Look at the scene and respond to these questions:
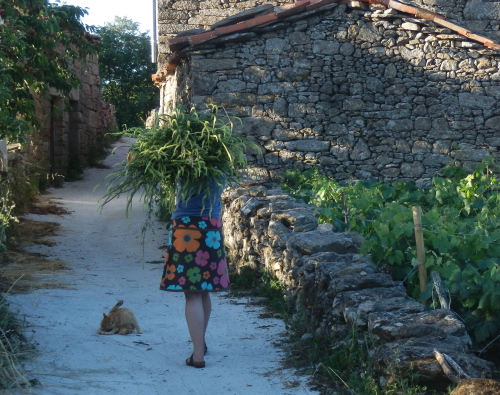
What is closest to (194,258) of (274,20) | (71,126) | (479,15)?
(274,20)

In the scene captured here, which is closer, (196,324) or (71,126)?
(196,324)

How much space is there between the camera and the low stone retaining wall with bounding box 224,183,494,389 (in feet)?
11.3

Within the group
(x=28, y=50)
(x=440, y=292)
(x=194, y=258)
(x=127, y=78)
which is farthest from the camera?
(x=127, y=78)

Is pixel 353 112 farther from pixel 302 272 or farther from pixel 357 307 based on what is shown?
pixel 357 307

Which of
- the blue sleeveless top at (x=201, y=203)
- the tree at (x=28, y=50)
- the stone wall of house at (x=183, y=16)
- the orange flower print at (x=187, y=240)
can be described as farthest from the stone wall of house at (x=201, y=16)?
the orange flower print at (x=187, y=240)

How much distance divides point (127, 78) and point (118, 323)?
22.5 metres

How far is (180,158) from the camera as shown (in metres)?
4.32

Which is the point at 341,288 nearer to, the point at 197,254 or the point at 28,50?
the point at 197,254

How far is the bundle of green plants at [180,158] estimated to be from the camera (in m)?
4.30

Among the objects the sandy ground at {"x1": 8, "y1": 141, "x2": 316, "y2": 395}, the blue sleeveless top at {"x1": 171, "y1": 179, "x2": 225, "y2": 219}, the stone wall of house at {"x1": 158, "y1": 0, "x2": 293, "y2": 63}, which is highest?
the stone wall of house at {"x1": 158, "y1": 0, "x2": 293, "y2": 63}

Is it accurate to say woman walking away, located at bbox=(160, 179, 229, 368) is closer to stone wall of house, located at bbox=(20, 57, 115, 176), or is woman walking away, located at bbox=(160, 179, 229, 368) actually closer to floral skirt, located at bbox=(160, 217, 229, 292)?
floral skirt, located at bbox=(160, 217, 229, 292)

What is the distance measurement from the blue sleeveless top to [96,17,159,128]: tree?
2089cm

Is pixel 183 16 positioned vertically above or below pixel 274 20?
above

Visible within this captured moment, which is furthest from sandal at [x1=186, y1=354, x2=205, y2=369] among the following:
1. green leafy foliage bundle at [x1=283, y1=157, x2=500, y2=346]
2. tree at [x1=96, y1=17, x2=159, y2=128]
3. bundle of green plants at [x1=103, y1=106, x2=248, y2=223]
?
tree at [x1=96, y1=17, x2=159, y2=128]
